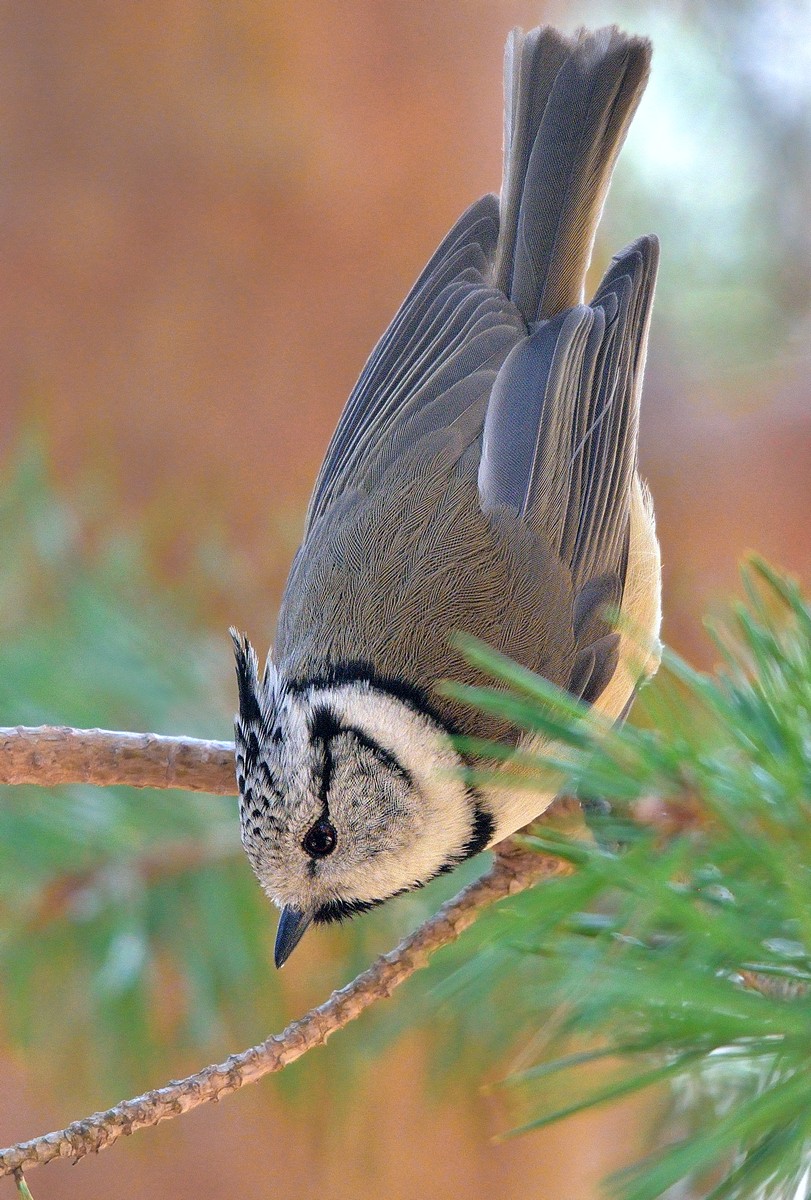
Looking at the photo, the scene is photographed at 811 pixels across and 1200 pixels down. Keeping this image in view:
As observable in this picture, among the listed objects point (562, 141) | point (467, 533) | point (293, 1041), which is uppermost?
point (562, 141)

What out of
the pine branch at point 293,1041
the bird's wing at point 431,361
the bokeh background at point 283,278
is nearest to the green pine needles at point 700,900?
the pine branch at point 293,1041

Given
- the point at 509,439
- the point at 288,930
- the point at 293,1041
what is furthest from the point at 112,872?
the point at 509,439

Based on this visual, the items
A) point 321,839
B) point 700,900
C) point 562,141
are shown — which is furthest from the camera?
point 562,141

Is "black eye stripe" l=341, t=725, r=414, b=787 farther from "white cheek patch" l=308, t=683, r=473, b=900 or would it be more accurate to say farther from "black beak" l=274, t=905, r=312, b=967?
"black beak" l=274, t=905, r=312, b=967

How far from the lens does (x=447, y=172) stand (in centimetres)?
175

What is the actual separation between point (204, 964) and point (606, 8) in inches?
68.3

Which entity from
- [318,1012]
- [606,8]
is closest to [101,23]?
[606,8]

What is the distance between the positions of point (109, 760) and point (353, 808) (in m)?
0.22

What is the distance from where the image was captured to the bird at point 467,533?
0.91 m

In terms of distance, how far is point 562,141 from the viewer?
1.18 meters

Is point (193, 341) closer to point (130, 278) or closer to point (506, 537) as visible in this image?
point (130, 278)

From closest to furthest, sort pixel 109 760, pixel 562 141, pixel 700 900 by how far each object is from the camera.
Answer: pixel 700 900, pixel 109 760, pixel 562 141

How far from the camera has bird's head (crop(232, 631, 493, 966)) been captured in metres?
0.89

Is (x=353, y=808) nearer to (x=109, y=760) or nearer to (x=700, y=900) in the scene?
(x=109, y=760)
